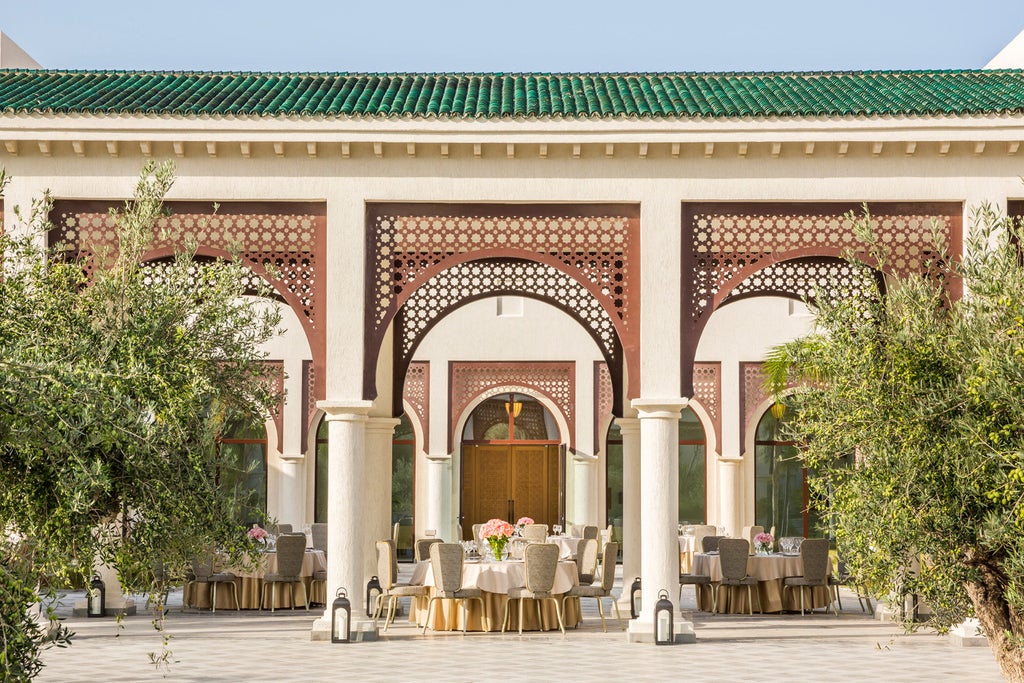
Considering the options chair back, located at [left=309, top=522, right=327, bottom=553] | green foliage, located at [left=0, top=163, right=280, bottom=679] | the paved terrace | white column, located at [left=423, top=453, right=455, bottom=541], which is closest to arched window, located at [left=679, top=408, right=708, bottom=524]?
white column, located at [left=423, top=453, right=455, bottom=541]

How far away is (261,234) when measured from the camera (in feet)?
34.8

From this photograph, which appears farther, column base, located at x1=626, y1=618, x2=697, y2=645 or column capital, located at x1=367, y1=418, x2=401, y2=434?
column capital, located at x1=367, y1=418, x2=401, y2=434

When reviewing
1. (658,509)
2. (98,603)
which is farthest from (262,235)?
(98,603)

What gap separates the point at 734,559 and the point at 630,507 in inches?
49.4

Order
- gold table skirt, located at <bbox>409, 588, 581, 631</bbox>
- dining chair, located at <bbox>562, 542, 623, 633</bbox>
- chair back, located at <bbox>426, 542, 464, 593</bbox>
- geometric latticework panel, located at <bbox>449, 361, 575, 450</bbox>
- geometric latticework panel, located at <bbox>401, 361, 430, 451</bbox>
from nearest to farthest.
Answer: chair back, located at <bbox>426, 542, 464, 593</bbox>
gold table skirt, located at <bbox>409, 588, 581, 631</bbox>
dining chair, located at <bbox>562, 542, 623, 633</bbox>
geometric latticework panel, located at <bbox>401, 361, 430, 451</bbox>
geometric latticework panel, located at <bbox>449, 361, 575, 450</bbox>

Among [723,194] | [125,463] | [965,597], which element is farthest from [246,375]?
[723,194]

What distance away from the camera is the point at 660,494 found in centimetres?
1041

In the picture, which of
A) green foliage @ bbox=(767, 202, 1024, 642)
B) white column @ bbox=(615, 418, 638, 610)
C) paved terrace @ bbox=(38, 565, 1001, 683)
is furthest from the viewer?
white column @ bbox=(615, 418, 638, 610)

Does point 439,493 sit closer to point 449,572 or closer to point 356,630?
point 449,572

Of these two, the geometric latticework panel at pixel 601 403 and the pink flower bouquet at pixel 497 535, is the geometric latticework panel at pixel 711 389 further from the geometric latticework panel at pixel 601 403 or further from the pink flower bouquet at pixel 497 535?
the pink flower bouquet at pixel 497 535

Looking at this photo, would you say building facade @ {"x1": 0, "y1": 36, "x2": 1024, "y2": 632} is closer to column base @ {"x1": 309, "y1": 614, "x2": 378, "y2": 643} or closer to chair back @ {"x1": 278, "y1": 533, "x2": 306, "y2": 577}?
column base @ {"x1": 309, "y1": 614, "x2": 378, "y2": 643}

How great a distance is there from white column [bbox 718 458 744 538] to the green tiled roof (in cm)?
958

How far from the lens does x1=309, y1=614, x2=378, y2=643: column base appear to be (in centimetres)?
1038

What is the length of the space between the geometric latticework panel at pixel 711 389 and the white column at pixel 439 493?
13.9 feet
